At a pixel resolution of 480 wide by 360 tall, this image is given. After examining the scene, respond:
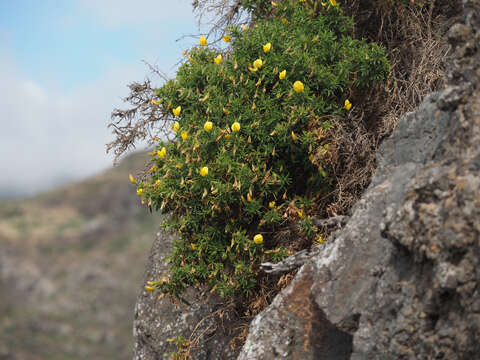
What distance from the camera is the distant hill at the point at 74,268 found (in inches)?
1230

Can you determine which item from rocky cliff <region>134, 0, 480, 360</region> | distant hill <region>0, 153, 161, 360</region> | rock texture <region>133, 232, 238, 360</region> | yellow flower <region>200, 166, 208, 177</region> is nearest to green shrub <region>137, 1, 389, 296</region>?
yellow flower <region>200, 166, 208, 177</region>

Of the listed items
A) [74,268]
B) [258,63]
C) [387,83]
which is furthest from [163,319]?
[74,268]

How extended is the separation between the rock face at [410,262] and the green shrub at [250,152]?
0.51 m

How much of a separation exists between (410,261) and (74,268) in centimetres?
4023

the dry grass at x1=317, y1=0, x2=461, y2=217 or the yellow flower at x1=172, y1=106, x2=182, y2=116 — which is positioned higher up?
the yellow flower at x1=172, y1=106, x2=182, y2=116

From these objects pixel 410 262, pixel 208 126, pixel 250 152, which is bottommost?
pixel 410 262

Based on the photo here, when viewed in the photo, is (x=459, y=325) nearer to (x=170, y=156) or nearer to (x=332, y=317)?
(x=332, y=317)

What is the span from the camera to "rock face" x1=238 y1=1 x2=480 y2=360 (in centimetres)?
198

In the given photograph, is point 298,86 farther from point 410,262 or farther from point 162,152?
point 410,262

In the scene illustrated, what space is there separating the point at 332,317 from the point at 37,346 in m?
32.2

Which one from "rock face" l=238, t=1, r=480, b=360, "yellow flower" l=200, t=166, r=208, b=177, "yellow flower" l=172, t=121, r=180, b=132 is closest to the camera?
"rock face" l=238, t=1, r=480, b=360

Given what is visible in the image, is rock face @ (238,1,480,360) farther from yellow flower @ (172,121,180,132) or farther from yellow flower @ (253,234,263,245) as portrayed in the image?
yellow flower @ (172,121,180,132)

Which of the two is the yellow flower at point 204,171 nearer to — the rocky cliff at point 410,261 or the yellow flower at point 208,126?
the yellow flower at point 208,126

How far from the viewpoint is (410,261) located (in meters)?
2.23
